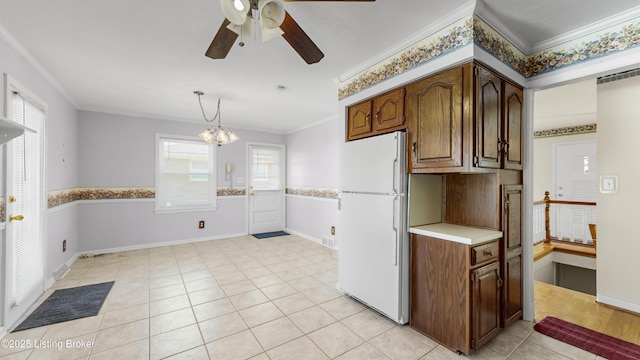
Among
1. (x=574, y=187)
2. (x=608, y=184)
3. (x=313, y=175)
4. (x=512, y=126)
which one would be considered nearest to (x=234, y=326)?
(x=512, y=126)

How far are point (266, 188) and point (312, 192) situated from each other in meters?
1.25

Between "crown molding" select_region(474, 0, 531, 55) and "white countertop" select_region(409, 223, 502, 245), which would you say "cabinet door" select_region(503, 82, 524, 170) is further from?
"white countertop" select_region(409, 223, 502, 245)

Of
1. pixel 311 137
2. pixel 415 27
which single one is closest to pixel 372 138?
pixel 415 27

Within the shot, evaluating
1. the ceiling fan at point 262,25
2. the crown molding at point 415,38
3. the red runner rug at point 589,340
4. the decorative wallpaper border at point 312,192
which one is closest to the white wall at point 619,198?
the red runner rug at point 589,340

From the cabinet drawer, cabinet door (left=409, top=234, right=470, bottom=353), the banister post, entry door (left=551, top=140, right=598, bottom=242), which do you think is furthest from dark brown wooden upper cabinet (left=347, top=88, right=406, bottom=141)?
entry door (left=551, top=140, right=598, bottom=242)

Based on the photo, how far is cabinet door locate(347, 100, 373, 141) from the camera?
2.64m

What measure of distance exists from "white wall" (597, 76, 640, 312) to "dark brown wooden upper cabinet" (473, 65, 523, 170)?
1188 millimetres

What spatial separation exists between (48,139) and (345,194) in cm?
346

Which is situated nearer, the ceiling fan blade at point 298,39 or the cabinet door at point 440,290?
the ceiling fan blade at point 298,39

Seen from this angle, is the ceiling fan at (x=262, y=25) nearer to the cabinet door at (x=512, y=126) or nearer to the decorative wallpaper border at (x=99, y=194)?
the cabinet door at (x=512, y=126)

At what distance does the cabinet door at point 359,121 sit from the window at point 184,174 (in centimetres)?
346

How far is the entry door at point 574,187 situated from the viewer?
15.6ft

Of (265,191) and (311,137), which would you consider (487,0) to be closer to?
(311,137)

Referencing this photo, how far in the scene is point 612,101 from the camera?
105 inches
